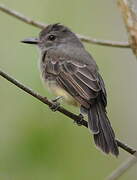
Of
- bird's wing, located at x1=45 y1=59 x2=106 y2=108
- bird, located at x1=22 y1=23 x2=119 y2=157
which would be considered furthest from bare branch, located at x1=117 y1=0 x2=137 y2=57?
bird's wing, located at x1=45 y1=59 x2=106 y2=108

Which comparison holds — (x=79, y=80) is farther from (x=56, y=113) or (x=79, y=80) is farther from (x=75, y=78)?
(x=56, y=113)

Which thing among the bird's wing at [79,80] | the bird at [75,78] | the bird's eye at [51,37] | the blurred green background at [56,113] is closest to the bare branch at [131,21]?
the bird at [75,78]

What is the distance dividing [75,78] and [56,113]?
844 millimetres

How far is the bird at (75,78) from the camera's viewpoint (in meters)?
4.34

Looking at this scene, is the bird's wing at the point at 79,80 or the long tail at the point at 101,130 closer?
the long tail at the point at 101,130

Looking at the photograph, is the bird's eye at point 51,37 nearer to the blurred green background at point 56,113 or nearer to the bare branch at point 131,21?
the blurred green background at point 56,113

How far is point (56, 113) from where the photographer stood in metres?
5.52

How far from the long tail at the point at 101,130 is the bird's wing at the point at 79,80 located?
72 millimetres

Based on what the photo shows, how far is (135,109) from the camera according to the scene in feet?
18.2

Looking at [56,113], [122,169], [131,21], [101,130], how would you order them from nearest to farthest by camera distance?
[122,169], [131,21], [101,130], [56,113]

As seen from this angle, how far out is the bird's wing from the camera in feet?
14.9

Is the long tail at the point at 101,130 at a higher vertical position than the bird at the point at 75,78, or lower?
lower

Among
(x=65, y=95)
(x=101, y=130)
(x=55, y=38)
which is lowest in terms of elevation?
(x=101, y=130)

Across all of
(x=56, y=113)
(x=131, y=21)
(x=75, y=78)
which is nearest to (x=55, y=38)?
(x=56, y=113)
